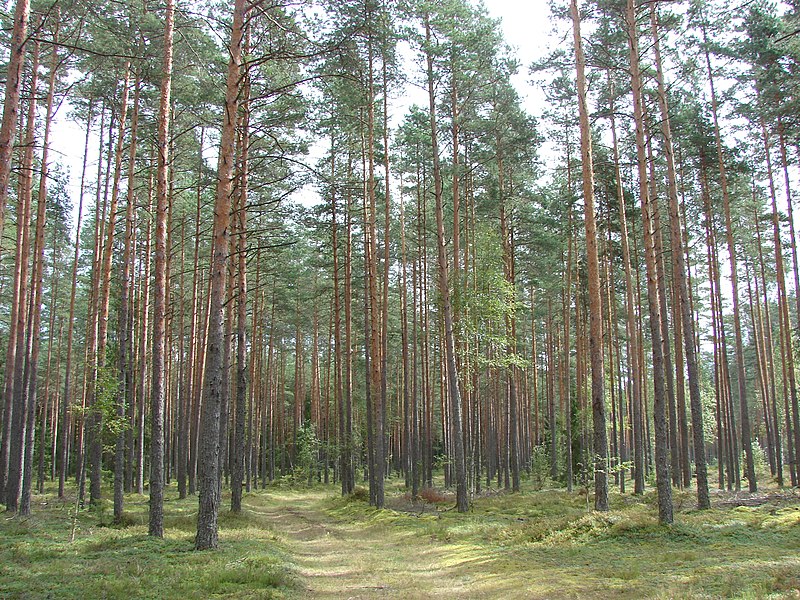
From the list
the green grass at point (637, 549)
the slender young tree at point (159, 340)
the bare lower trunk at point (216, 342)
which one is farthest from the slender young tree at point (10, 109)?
the green grass at point (637, 549)

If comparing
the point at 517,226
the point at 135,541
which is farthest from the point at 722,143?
the point at 135,541

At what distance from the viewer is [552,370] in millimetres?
29078

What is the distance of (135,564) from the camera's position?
804 centimetres

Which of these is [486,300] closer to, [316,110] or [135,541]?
[316,110]

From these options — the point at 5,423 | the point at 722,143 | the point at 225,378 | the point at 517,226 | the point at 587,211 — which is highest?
the point at 722,143

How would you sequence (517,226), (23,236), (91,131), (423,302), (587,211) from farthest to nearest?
(423,302), (517,226), (91,131), (23,236), (587,211)

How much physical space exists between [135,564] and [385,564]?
408cm

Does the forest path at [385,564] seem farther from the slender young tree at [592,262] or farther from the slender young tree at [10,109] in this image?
A: the slender young tree at [10,109]

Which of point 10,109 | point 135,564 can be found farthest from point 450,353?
point 10,109

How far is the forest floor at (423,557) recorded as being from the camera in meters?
6.94

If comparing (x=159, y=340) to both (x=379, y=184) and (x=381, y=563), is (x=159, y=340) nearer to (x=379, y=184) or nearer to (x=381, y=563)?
(x=381, y=563)

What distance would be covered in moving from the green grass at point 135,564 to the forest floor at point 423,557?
26 millimetres

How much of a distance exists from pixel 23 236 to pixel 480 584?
1558cm

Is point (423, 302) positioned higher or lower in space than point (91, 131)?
lower
